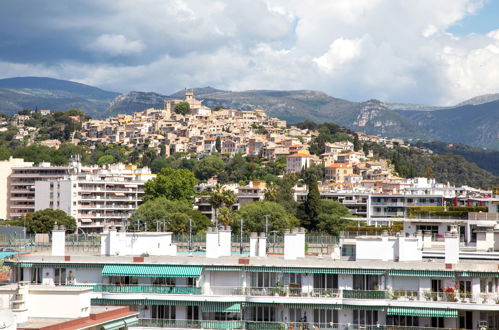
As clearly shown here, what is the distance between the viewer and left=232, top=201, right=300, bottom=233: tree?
130 metres

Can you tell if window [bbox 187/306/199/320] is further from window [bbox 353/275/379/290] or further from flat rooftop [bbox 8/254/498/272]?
window [bbox 353/275/379/290]

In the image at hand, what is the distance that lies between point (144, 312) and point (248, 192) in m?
146

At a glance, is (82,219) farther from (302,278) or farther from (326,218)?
(302,278)

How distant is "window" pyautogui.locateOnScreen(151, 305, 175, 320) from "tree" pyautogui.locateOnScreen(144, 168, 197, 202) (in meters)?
134

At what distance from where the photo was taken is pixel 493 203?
66.8 m

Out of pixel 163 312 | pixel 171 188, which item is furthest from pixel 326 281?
pixel 171 188

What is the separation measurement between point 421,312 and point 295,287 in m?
5.00

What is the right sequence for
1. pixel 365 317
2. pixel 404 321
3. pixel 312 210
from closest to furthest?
1. pixel 404 321
2. pixel 365 317
3. pixel 312 210

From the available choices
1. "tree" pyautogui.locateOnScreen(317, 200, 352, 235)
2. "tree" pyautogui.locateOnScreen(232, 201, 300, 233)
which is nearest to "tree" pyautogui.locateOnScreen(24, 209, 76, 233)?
"tree" pyautogui.locateOnScreen(232, 201, 300, 233)

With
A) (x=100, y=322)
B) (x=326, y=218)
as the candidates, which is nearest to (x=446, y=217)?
(x=100, y=322)

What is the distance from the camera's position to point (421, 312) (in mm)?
33594

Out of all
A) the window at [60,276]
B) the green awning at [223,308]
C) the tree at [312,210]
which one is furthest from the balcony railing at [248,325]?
the tree at [312,210]

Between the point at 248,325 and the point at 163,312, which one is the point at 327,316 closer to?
the point at 248,325

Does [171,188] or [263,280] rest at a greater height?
[171,188]
